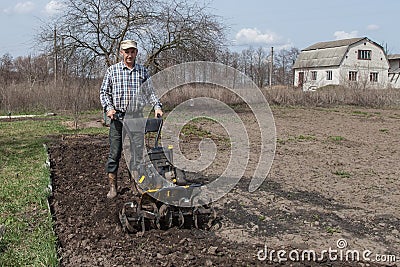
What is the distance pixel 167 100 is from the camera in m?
23.2

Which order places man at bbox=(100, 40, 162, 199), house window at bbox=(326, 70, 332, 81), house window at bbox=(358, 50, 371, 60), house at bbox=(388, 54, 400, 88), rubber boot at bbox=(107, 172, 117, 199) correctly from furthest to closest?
house at bbox=(388, 54, 400, 88) → house window at bbox=(326, 70, 332, 81) → house window at bbox=(358, 50, 371, 60) → rubber boot at bbox=(107, 172, 117, 199) → man at bbox=(100, 40, 162, 199)

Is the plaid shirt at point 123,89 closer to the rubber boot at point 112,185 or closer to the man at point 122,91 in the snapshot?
the man at point 122,91

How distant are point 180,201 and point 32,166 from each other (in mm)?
4694

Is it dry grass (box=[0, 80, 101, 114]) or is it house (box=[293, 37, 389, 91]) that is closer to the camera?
dry grass (box=[0, 80, 101, 114])

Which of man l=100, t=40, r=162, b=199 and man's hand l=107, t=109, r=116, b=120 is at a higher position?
man l=100, t=40, r=162, b=199

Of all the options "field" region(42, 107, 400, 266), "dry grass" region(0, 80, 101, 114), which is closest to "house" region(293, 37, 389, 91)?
"dry grass" region(0, 80, 101, 114)

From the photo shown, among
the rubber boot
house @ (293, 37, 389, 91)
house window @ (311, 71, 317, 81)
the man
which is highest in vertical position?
house @ (293, 37, 389, 91)

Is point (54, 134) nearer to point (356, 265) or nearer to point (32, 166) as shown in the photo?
point (32, 166)

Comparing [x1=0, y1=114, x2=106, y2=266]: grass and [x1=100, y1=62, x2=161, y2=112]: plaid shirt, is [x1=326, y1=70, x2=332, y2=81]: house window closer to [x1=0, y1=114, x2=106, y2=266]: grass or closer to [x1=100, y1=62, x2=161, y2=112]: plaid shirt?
[x1=0, y1=114, x2=106, y2=266]: grass

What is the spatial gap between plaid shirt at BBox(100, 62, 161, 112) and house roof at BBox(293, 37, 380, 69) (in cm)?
5043

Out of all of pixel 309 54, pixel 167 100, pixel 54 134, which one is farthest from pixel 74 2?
pixel 309 54

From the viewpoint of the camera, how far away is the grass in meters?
4.00

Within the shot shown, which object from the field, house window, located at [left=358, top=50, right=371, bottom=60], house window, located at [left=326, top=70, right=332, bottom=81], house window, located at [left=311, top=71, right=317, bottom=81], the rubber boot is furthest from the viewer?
house window, located at [left=326, top=70, right=332, bottom=81]

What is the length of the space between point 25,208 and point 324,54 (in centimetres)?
5603
